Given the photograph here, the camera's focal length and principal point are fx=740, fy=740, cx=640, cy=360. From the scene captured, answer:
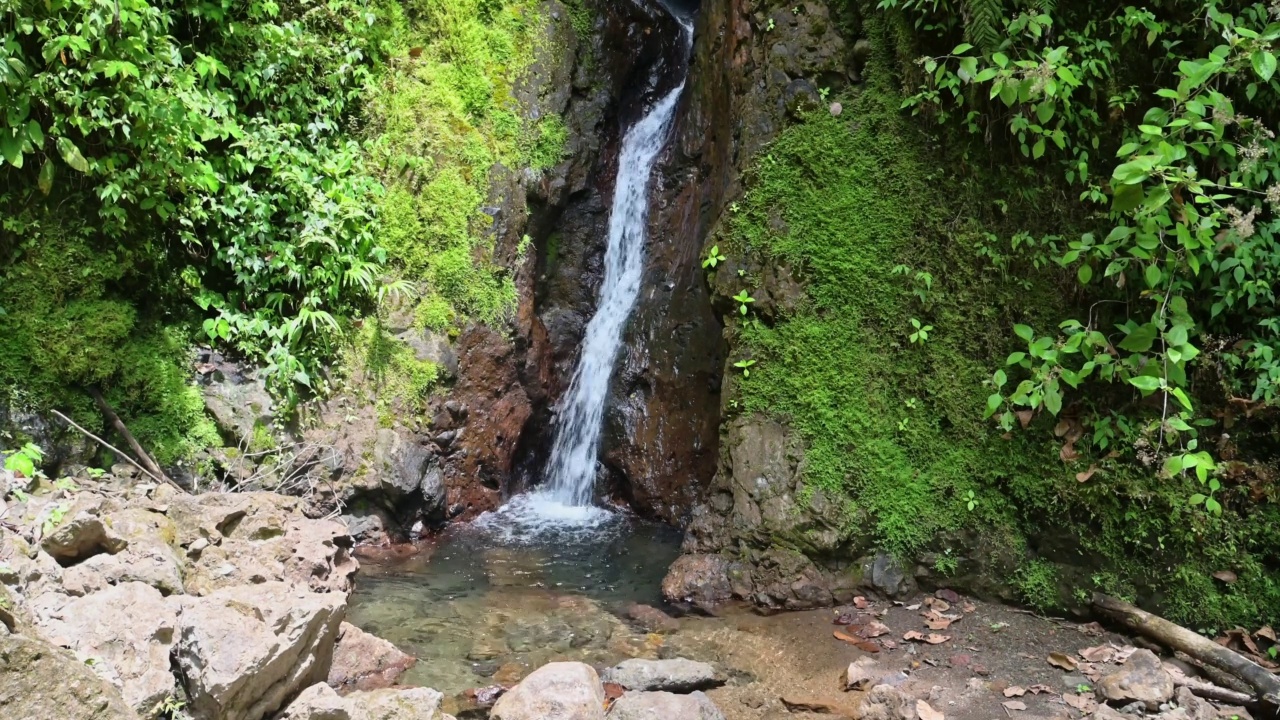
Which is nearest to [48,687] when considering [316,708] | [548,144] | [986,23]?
[316,708]

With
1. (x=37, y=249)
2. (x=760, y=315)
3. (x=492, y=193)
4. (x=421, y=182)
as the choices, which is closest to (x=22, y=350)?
(x=37, y=249)

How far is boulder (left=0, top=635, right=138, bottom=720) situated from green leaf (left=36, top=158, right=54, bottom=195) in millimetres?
3801

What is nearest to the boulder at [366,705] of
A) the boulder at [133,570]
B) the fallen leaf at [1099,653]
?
the boulder at [133,570]

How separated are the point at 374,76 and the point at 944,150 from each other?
583 cm

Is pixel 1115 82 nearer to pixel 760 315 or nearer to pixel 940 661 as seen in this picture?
pixel 760 315

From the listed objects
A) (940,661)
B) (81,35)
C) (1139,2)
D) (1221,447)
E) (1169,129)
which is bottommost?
(940,661)

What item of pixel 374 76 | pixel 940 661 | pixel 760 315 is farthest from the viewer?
pixel 374 76

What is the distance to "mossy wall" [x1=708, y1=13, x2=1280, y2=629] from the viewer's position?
4859 mm

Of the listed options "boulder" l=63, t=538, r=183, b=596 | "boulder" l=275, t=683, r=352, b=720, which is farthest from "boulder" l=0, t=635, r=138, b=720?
"boulder" l=63, t=538, r=183, b=596

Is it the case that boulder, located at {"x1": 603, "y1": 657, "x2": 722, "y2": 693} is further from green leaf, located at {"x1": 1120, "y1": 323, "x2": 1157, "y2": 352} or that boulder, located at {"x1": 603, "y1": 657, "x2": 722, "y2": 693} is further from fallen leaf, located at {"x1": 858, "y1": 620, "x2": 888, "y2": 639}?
green leaf, located at {"x1": 1120, "y1": 323, "x2": 1157, "y2": 352}

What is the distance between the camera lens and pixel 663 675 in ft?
14.8

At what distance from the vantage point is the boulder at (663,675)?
4473 mm

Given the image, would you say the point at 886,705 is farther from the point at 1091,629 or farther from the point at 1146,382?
the point at 1146,382

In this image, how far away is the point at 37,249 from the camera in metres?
5.45
